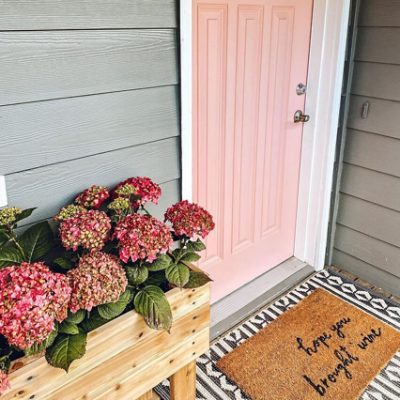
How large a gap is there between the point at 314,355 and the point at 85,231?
1.30 meters

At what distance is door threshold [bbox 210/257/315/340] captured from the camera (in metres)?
2.15

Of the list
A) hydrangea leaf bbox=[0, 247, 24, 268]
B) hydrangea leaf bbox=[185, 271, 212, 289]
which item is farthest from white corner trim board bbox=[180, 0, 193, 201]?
hydrangea leaf bbox=[0, 247, 24, 268]

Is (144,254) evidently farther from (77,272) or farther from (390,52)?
(390,52)

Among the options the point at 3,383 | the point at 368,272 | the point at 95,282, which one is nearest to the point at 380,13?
the point at 368,272

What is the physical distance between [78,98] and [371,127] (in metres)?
1.53

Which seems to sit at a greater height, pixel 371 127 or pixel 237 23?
pixel 237 23

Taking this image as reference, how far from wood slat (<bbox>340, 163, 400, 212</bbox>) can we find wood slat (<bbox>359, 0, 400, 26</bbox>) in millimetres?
720

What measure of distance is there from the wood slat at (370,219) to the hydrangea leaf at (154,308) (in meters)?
1.55

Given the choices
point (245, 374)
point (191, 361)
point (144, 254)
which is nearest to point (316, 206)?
point (245, 374)

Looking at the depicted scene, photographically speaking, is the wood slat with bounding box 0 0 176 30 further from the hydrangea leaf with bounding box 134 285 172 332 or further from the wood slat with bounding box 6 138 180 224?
the hydrangea leaf with bounding box 134 285 172 332

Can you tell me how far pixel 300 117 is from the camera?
2266 mm

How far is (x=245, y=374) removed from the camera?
1857 millimetres

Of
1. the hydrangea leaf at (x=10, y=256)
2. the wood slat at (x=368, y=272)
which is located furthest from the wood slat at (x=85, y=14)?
the wood slat at (x=368, y=272)

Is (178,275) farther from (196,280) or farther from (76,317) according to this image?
(76,317)
